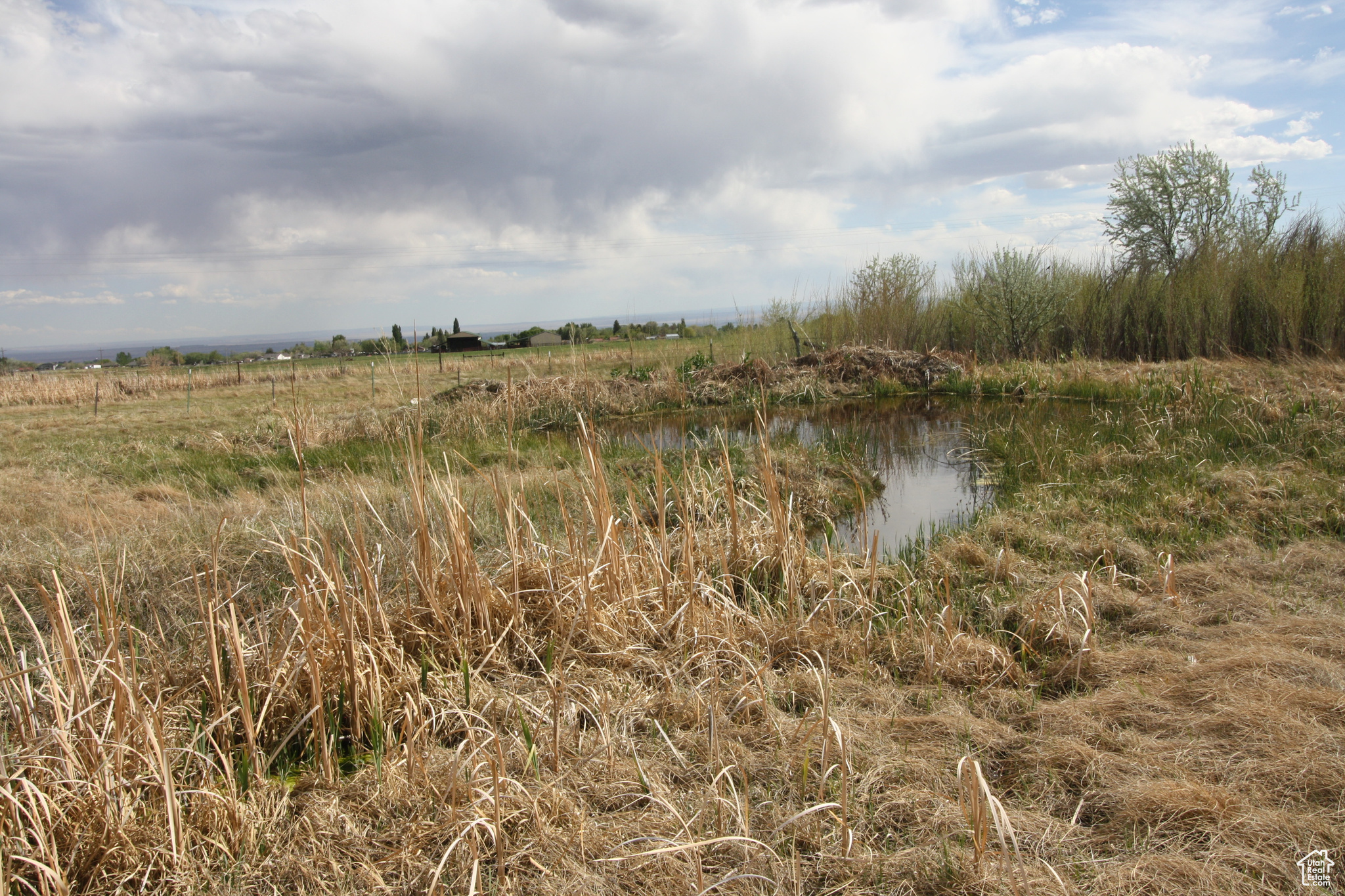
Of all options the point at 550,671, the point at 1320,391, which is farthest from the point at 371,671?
the point at 1320,391

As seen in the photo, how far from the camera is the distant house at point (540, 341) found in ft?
123

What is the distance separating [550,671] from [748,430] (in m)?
8.10

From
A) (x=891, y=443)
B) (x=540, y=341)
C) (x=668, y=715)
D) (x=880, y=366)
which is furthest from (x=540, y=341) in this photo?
(x=668, y=715)

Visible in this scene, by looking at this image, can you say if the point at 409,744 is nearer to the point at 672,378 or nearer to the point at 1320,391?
the point at 1320,391

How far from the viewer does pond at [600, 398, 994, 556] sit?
6074 millimetres

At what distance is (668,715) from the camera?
9.12 ft

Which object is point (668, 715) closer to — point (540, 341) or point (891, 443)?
point (891, 443)

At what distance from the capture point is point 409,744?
7.59ft

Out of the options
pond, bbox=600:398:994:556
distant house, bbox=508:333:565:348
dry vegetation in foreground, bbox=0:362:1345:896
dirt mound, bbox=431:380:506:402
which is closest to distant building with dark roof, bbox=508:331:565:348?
distant house, bbox=508:333:565:348

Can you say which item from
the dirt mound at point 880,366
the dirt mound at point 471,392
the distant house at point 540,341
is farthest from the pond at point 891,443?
the distant house at point 540,341

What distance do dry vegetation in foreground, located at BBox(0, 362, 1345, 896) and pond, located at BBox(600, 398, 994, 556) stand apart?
0.86 meters

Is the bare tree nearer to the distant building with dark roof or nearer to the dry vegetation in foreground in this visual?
the dry vegetation in foreground

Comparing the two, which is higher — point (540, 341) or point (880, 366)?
point (540, 341)

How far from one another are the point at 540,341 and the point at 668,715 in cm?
3954
